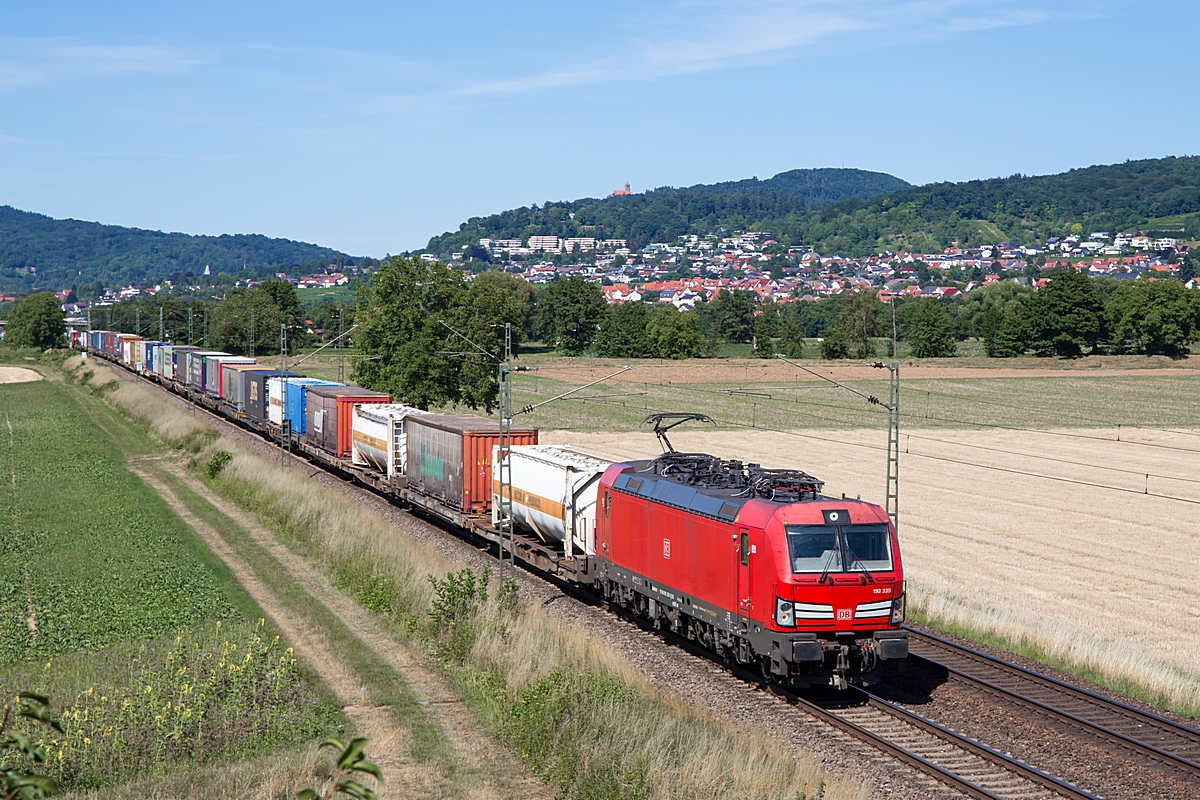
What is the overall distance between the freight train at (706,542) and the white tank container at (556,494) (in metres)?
0.05

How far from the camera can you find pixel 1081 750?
59.8 ft

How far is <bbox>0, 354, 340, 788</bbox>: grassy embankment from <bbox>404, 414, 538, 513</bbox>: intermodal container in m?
8.14

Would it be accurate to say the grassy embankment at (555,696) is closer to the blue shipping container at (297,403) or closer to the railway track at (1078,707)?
the railway track at (1078,707)

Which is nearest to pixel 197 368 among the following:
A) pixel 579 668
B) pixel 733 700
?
pixel 579 668

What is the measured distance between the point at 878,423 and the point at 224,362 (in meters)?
49.4

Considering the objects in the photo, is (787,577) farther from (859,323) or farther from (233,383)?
(859,323)

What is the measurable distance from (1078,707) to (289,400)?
46918 millimetres

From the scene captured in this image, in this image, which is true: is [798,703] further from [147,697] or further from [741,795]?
[147,697]

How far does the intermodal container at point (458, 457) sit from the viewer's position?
36.0 m

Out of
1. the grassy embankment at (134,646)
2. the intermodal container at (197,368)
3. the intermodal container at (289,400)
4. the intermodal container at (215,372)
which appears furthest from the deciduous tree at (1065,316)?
the grassy embankment at (134,646)

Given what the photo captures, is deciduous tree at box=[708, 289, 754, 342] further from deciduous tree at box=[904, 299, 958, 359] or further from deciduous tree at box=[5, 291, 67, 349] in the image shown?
deciduous tree at box=[5, 291, 67, 349]

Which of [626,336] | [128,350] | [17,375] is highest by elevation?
[626,336]

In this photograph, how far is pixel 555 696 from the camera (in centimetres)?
1822

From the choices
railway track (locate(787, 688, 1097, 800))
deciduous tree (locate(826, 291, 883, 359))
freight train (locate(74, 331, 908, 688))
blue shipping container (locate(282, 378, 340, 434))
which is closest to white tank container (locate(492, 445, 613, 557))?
freight train (locate(74, 331, 908, 688))
